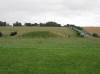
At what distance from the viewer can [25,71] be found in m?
8.95

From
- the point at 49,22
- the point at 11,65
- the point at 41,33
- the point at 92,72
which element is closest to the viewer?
the point at 92,72

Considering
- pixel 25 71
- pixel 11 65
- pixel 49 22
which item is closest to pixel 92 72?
pixel 25 71

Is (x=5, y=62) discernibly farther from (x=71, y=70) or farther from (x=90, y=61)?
(x=90, y=61)

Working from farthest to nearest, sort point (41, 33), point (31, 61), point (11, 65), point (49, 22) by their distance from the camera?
1. point (49, 22)
2. point (41, 33)
3. point (31, 61)
4. point (11, 65)

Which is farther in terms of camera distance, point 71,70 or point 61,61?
point 61,61

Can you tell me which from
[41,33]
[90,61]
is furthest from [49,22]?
[90,61]

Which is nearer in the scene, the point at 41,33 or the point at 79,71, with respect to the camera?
the point at 79,71

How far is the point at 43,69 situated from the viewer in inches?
365

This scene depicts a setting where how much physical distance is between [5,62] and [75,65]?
13.7 feet

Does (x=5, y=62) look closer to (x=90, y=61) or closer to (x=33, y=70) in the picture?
(x=33, y=70)

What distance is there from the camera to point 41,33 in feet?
149

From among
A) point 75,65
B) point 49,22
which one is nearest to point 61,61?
point 75,65

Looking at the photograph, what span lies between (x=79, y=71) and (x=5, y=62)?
14.9ft

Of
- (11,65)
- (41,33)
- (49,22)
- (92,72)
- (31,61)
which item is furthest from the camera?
(49,22)
